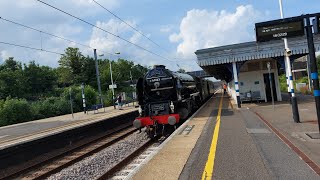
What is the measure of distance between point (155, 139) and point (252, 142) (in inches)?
261

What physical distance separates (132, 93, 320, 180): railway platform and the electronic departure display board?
11.1 ft

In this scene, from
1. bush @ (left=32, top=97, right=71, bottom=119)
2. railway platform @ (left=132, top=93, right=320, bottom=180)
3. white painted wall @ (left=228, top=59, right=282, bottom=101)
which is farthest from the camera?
bush @ (left=32, top=97, right=71, bottom=119)

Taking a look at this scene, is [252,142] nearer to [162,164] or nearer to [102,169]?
[162,164]

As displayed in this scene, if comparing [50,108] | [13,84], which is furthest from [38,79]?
[50,108]

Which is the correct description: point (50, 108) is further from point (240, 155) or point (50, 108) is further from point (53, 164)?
point (240, 155)

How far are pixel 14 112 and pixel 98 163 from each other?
28445mm

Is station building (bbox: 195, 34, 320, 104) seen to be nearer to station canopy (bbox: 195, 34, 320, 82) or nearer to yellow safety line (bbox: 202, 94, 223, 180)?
station canopy (bbox: 195, 34, 320, 82)

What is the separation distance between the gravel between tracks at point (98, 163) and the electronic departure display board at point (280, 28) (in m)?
6.91

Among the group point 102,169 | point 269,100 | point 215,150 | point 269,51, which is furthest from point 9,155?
point 269,100

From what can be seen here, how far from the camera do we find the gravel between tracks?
10812mm

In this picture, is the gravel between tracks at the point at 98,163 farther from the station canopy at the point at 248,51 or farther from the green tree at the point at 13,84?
the green tree at the point at 13,84

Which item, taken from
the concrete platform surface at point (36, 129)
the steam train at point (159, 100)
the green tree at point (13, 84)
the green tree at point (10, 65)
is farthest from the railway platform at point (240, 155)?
the green tree at point (10, 65)

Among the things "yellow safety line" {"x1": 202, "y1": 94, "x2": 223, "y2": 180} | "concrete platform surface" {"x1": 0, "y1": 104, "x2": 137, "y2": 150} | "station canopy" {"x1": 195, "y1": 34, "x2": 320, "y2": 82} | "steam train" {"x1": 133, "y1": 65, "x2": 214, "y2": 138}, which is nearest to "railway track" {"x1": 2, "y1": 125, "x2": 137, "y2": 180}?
"concrete platform surface" {"x1": 0, "y1": 104, "x2": 137, "y2": 150}

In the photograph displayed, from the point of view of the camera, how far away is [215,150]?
9.82 m
